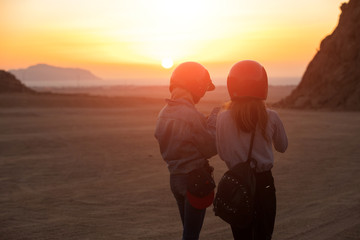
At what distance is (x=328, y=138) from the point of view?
15.5m

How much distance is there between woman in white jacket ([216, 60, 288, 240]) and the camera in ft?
11.1

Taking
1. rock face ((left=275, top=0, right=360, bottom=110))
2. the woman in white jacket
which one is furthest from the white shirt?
rock face ((left=275, top=0, right=360, bottom=110))

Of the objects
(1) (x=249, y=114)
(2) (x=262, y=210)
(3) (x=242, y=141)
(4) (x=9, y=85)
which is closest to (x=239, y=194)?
(2) (x=262, y=210)

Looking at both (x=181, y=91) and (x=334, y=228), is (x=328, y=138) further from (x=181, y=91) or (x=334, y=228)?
(x=181, y=91)

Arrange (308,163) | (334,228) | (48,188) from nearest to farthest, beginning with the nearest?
(334,228)
(48,188)
(308,163)

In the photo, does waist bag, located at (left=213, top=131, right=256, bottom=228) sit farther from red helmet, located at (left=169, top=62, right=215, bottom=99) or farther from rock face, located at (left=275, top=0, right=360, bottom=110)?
rock face, located at (left=275, top=0, right=360, bottom=110)

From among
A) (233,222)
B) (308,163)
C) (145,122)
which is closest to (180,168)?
(233,222)

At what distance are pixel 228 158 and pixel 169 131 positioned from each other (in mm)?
486

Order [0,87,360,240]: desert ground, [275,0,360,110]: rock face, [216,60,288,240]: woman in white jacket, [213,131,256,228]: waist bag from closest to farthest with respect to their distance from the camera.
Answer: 1. [213,131,256,228]: waist bag
2. [216,60,288,240]: woman in white jacket
3. [0,87,360,240]: desert ground
4. [275,0,360,110]: rock face

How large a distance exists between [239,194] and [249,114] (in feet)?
1.87

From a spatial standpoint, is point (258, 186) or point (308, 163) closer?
point (258, 186)

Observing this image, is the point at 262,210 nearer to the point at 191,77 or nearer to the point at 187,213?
the point at 187,213

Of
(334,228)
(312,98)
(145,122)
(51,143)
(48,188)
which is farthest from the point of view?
(312,98)

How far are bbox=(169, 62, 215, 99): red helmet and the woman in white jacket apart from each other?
23 cm
